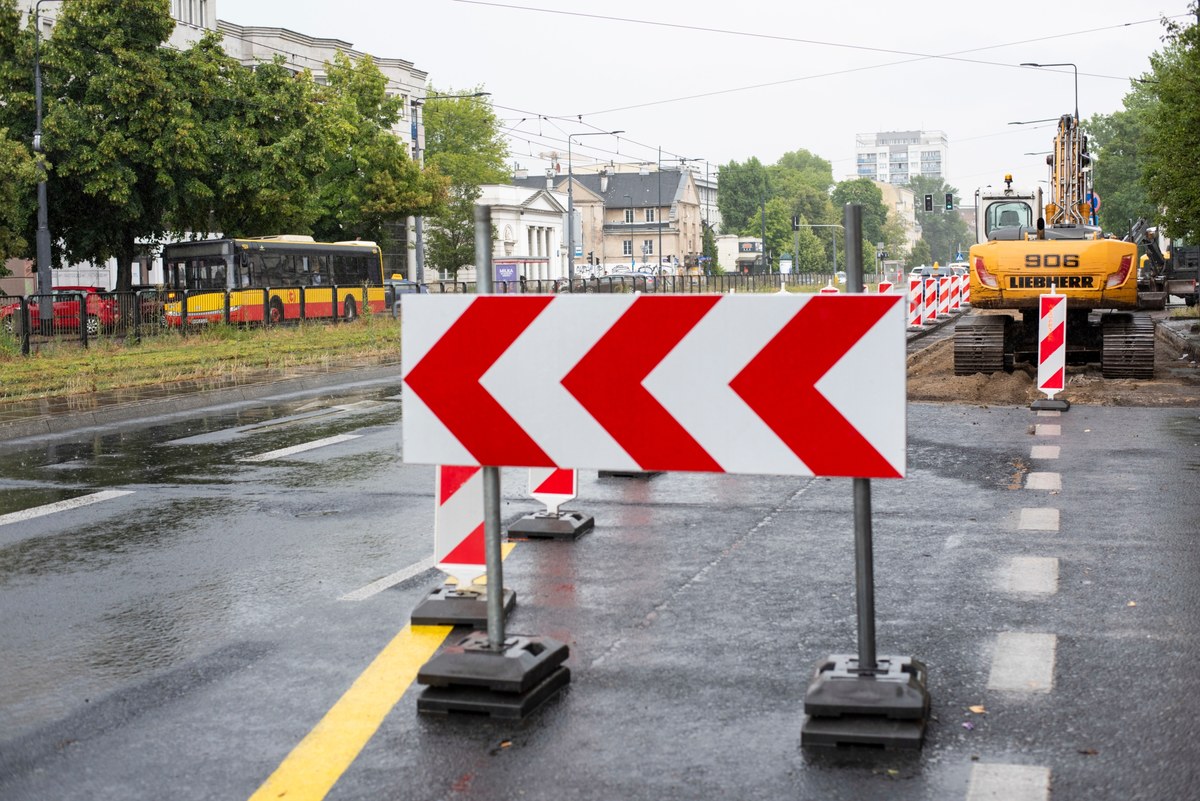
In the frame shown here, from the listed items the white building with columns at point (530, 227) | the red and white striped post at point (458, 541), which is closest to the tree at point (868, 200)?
the white building with columns at point (530, 227)

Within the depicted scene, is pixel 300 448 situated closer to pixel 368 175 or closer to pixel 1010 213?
pixel 1010 213

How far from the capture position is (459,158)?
94500mm

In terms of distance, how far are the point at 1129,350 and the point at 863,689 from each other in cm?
1491

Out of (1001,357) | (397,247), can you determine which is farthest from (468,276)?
(1001,357)

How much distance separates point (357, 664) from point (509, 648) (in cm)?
80

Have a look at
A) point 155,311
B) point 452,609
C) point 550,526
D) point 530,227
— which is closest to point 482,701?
point 452,609

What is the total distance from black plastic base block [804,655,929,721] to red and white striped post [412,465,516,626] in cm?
172

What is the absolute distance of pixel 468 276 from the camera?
324 feet

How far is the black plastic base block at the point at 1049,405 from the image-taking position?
15.4m

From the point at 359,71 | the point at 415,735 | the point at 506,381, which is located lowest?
the point at 415,735

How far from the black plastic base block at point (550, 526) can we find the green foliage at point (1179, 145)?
52.4 ft

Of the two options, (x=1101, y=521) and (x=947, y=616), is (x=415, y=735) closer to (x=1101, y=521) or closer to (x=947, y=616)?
(x=947, y=616)

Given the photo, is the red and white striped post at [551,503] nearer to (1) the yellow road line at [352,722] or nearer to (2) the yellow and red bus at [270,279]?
(1) the yellow road line at [352,722]

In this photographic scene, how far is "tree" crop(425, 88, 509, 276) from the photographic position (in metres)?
90.2
